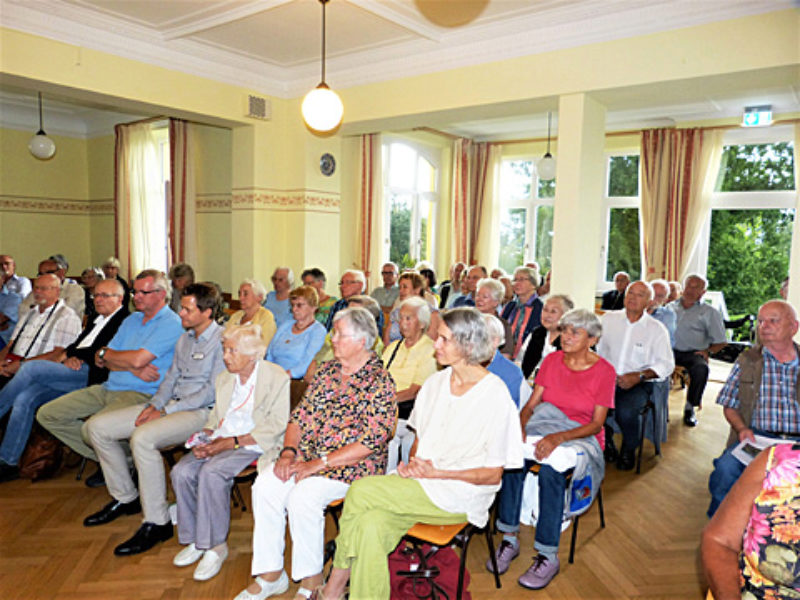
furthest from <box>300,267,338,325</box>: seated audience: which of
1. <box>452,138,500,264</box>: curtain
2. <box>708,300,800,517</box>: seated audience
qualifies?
<box>452,138,500,264</box>: curtain

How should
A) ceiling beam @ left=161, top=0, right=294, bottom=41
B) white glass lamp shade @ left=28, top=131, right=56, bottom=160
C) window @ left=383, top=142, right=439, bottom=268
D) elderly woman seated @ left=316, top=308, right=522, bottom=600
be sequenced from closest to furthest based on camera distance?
elderly woman seated @ left=316, top=308, right=522, bottom=600 → ceiling beam @ left=161, top=0, right=294, bottom=41 → white glass lamp shade @ left=28, top=131, right=56, bottom=160 → window @ left=383, top=142, right=439, bottom=268

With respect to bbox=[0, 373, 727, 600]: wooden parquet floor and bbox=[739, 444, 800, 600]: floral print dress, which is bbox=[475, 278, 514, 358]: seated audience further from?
bbox=[739, 444, 800, 600]: floral print dress

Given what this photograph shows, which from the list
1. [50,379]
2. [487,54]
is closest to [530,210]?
[487,54]

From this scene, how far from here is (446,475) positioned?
2.26 m

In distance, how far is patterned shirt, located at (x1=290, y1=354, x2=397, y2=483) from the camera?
248cm

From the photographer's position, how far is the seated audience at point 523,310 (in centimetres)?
441

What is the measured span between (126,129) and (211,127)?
79.1 inches

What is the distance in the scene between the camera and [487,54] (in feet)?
17.0

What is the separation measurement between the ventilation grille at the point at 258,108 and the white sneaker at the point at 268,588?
16.7ft

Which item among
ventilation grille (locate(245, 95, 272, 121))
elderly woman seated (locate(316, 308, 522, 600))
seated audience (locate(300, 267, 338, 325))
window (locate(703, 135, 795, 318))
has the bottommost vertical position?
elderly woman seated (locate(316, 308, 522, 600))

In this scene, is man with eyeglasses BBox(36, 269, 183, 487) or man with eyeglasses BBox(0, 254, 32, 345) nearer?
man with eyeglasses BBox(36, 269, 183, 487)

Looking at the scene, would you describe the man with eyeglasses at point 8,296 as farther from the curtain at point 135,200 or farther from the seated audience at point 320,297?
the seated audience at point 320,297

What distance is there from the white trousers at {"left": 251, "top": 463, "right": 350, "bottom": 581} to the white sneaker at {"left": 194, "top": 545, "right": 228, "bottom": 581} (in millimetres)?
303

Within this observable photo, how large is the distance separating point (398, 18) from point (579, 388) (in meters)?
3.42
